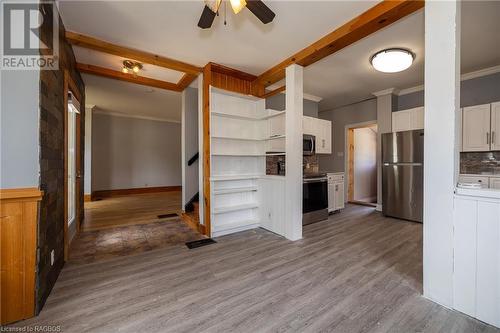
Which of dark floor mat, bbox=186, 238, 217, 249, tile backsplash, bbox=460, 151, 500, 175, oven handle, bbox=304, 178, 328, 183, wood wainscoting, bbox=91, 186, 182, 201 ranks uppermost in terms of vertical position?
tile backsplash, bbox=460, 151, 500, 175

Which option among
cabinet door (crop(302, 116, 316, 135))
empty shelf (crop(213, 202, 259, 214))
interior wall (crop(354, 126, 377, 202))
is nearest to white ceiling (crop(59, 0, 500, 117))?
cabinet door (crop(302, 116, 316, 135))

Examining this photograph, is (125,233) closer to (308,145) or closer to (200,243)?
(200,243)

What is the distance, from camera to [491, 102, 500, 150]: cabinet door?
324cm

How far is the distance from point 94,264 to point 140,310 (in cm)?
113

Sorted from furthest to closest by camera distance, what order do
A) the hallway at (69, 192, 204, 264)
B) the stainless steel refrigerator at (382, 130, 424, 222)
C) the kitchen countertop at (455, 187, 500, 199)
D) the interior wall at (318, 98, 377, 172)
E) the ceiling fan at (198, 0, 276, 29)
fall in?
the interior wall at (318, 98, 377, 172), the stainless steel refrigerator at (382, 130, 424, 222), the hallway at (69, 192, 204, 264), the ceiling fan at (198, 0, 276, 29), the kitchen countertop at (455, 187, 500, 199)

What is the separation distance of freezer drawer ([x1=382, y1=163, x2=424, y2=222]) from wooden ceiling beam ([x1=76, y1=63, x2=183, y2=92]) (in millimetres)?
4671

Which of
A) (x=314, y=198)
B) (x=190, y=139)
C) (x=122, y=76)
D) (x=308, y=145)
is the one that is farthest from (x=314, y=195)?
(x=122, y=76)

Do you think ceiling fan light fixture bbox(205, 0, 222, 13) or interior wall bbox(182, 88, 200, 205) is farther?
interior wall bbox(182, 88, 200, 205)

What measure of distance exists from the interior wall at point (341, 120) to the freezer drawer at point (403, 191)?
151 cm

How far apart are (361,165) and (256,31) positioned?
5.31 meters

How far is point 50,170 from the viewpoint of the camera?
179 cm

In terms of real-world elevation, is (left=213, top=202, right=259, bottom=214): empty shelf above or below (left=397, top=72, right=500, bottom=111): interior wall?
below

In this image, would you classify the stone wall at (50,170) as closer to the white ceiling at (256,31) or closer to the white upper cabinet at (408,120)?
the white ceiling at (256,31)

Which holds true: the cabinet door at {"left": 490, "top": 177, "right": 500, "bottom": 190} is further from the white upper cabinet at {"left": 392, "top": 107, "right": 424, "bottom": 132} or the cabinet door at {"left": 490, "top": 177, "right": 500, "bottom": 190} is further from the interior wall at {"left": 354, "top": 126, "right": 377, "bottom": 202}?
the interior wall at {"left": 354, "top": 126, "right": 377, "bottom": 202}
